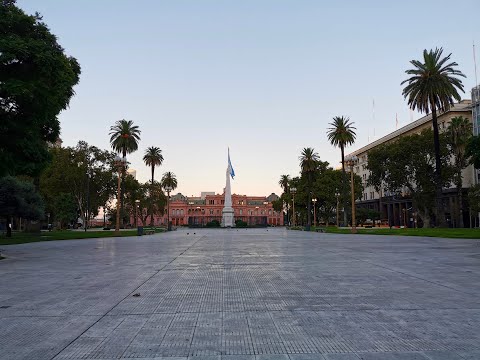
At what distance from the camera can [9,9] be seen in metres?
20.8

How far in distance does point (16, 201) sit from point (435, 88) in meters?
45.8

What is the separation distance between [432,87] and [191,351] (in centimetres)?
4761

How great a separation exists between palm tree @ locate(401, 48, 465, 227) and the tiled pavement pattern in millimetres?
37481

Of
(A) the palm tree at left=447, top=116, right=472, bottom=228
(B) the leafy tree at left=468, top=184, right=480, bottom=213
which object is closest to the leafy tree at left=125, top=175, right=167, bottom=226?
(A) the palm tree at left=447, top=116, right=472, bottom=228

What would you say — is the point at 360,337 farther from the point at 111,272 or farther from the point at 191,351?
the point at 111,272

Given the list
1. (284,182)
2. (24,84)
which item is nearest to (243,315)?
(24,84)

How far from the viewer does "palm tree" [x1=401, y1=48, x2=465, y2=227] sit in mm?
45750

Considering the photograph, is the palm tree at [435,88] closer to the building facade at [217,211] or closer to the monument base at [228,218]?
the monument base at [228,218]

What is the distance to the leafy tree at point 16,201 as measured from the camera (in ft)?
140

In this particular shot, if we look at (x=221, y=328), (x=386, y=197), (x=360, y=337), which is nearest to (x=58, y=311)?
(x=221, y=328)

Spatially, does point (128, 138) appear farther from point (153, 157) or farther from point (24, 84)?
point (24, 84)

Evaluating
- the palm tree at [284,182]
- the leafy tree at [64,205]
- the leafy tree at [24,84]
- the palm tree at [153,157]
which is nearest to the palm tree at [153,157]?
the palm tree at [153,157]

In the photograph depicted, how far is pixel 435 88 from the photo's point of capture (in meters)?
45.7

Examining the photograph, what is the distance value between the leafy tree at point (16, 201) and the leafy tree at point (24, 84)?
77.3 feet
